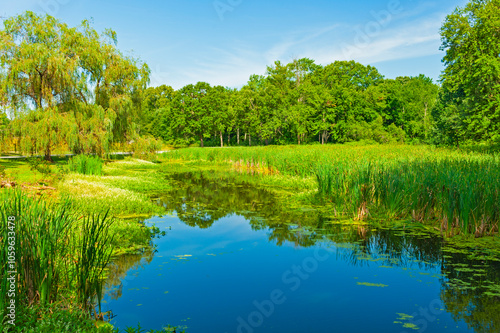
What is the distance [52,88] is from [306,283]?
25.5 m

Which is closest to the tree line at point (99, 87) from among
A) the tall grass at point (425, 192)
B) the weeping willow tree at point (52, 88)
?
the weeping willow tree at point (52, 88)

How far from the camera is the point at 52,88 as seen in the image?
1011 inches

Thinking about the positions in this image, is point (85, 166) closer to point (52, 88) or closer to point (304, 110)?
point (52, 88)

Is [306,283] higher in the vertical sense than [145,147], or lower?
lower

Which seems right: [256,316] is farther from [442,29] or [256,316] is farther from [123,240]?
[442,29]

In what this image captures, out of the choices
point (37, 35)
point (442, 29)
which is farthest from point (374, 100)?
point (37, 35)

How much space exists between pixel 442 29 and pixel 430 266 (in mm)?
31509

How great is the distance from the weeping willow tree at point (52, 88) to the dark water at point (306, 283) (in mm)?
17421

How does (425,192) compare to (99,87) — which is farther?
(99,87)

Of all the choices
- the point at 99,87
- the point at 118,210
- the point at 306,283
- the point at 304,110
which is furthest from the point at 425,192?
the point at 304,110

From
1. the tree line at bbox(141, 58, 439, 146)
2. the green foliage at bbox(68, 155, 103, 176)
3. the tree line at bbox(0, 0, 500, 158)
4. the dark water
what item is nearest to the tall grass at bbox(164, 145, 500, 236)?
the dark water

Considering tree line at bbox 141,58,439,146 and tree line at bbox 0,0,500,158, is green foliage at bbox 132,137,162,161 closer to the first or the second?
tree line at bbox 0,0,500,158

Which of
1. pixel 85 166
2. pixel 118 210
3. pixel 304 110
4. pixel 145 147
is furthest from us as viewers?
pixel 304 110

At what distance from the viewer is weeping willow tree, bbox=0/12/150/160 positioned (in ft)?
78.7
